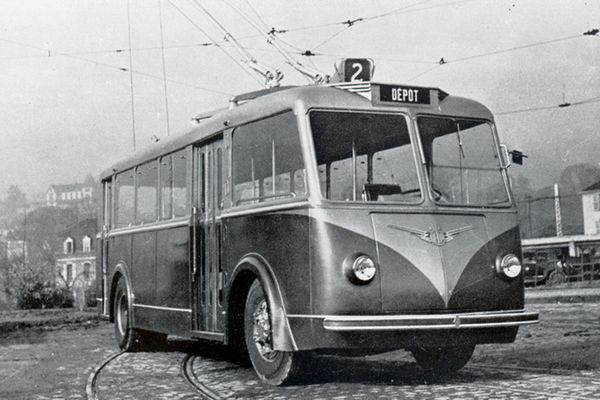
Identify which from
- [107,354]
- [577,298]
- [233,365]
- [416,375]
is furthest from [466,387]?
[577,298]

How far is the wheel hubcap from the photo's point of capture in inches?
339

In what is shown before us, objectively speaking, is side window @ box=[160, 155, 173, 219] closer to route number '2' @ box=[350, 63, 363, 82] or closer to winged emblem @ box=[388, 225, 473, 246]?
route number '2' @ box=[350, 63, 363, 82]

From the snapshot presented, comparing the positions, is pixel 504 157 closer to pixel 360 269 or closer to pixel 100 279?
pixel 360 269

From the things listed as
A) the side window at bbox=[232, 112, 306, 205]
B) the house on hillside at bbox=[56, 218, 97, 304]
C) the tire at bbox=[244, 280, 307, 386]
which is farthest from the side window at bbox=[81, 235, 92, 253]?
the tire at bbox=[244, 280, 307, 386]

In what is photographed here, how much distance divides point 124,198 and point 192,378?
5.19 meters

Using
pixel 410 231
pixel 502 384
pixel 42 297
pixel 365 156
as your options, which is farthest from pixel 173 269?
pixel 42 297

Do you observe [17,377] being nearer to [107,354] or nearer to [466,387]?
[107,354]

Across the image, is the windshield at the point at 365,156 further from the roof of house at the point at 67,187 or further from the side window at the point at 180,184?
the roof of house at the point at 67,187

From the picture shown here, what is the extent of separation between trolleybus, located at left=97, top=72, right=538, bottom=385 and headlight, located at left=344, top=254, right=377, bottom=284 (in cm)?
1

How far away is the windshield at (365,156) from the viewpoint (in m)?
8.26

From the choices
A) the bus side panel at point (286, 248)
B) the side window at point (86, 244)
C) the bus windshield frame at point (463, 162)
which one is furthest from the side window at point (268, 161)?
the side window at point (86, 244)

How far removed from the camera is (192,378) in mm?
9602

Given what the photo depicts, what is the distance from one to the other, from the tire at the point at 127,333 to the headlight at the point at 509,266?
21.7 ft

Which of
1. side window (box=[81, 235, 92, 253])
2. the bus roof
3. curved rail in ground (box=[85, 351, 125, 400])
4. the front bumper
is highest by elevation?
side window (box=[81, 235, 92, 253])
